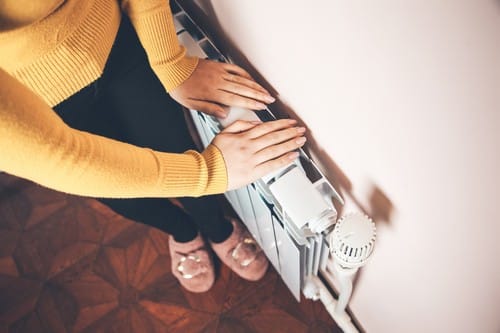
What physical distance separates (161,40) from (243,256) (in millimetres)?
611

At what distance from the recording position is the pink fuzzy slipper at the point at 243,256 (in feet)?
3.51

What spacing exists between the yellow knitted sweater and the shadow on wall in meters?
0.10

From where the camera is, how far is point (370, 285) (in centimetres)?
72

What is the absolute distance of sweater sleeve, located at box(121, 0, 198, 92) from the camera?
635 millimetres

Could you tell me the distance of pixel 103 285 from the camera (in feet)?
3.77

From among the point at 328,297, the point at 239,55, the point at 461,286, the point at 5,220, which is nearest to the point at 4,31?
the point at 239,55

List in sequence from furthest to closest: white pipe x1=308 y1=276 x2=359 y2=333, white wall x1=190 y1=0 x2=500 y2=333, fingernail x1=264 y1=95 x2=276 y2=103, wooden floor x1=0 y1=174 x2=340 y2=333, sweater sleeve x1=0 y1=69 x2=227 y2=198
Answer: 1. wooden floor x1=0 y1=174 x2=340 y2=333
2. white pipe x1=308 y1=276 x2=359 y2=333
3. fingernail x1=264 y1=95 x2=276 y2=103
4. sweater sleeve x1=0 y1=69 x2=227 y2=198
5. white wall x1=190 y1=0 x2=500 y2=333

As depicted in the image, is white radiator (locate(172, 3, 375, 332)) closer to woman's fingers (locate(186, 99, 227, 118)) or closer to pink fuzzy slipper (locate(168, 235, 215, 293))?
woman's fingers (locate(186, 99, 227, 118))

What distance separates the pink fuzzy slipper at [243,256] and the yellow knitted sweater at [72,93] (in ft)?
1.69

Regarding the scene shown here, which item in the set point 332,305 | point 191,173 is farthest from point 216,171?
point 332,305

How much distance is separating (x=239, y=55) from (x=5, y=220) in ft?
3.27

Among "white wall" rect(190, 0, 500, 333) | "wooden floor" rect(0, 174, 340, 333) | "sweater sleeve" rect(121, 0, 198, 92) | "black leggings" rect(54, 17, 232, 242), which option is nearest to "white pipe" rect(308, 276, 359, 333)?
"wooden floor" rect(0, 174, 340, 333)

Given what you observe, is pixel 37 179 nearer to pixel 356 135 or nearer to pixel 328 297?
pixel 356 135

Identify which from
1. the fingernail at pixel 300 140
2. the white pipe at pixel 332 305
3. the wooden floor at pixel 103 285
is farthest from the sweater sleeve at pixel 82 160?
the wooden floor at pixel 103 285
